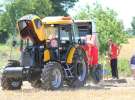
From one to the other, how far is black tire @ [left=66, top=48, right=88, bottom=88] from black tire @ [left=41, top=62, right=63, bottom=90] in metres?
0.90

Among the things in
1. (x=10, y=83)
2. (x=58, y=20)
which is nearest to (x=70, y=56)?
(x=58, y=20)

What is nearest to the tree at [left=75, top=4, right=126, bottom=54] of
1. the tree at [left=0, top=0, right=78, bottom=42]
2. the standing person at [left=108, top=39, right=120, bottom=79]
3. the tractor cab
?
the tree at [left=0, top=0, right=78, bottom=42]

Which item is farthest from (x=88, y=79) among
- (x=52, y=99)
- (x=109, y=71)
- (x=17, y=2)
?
(x=17, y=2)

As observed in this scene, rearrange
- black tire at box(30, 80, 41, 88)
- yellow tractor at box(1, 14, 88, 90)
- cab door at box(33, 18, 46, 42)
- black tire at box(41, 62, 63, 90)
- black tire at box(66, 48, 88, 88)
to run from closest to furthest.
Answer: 1. black tire at box(41, 62, 63, 90)
2. yellow tractor at box(1, 14, 88, 90)
3. cab door at box(33, 18, 46, 42)
4. black tire at box(30, 80, 41, 88)
5. black tire at box(66, 48, 88, 88)

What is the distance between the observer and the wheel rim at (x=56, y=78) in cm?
2055

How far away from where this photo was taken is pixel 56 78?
67.9ft

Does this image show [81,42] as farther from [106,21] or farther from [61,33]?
[106,21]

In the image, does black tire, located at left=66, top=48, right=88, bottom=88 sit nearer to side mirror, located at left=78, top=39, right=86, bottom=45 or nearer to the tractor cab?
side mirror, located at left=78, top=39, right=86, bottom=45

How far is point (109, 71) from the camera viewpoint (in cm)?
2862

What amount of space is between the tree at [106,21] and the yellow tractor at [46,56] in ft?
67.2

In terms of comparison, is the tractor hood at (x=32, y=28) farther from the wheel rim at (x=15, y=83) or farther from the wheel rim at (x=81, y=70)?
the wheel rim at (x=81, y=70)

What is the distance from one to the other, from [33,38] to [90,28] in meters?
4.60

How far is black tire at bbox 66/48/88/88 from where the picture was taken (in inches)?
850

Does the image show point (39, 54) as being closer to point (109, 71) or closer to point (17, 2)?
point (109, 71)
